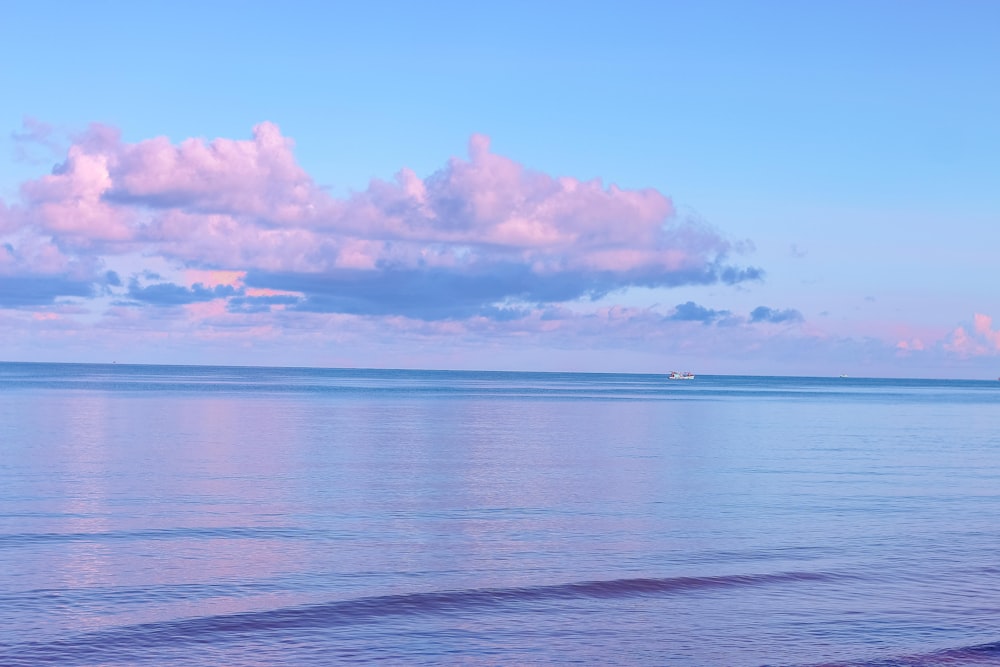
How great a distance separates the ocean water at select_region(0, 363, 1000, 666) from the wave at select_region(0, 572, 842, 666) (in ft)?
0.23

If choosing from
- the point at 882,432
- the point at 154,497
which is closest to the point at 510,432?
the point at 882,432

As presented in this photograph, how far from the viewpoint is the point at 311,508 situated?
32.3m

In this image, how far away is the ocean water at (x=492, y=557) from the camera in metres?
17.8

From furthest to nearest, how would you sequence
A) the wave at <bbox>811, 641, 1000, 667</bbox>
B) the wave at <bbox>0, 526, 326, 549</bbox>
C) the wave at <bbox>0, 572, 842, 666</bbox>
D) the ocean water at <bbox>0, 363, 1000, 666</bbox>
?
the wave at <bbox>0, 526, 326, 549</bbox>, the ocean water at <bbox>0, 363, 1000, 666</bbox>, the wave at <bbox>0, 572, 842, 666</bbox>, the wave at <bbox>811, 641, 1000, 667</bbox>

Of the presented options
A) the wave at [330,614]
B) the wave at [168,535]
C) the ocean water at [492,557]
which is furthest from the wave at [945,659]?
the wave at [168,535]

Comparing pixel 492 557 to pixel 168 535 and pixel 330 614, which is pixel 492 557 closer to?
pixel 330 614

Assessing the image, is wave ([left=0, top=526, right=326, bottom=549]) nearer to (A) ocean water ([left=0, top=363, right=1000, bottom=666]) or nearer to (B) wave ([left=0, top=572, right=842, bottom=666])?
(A) ocean water ([left=0, top=363, right=1000, bottom=666])

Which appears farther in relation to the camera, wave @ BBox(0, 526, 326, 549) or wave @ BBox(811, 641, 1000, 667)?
wave @ BBox(0, 526, 326, 549)

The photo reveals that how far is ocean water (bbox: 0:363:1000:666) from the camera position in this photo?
17.8 m

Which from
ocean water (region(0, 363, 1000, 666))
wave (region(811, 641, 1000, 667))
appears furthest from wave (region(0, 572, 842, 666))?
wave (region(811, 641, 1000, 667))

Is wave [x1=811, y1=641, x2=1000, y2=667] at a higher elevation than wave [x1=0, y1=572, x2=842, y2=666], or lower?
higher

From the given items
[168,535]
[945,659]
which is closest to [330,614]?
[168,535]

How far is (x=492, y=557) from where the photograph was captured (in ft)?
81.3

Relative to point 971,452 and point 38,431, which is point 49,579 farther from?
point 971,452
